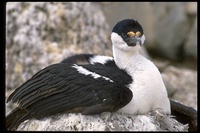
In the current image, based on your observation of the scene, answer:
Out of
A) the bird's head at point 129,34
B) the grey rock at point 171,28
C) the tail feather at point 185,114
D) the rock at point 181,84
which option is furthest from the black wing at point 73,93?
the grey rock at point 171,28

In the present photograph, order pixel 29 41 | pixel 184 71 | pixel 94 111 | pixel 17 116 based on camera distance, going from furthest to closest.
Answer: pixel 184 71, pixel 29 41, pixel 17 116, pixel 94 111

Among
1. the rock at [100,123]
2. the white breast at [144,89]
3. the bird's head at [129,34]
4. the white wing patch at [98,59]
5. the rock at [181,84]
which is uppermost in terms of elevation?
the bird's head at [129,34]

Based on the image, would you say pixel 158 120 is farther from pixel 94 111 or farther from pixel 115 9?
pixel 115 9

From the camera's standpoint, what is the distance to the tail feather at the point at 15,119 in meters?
4.20

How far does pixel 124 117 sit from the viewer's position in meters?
4.02

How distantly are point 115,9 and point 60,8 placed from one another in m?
2.45

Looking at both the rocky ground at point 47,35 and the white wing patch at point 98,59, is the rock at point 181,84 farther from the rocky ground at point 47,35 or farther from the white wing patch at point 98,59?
the white wing patch at point 98,59

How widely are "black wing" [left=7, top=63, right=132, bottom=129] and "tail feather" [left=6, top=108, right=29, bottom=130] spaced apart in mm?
113

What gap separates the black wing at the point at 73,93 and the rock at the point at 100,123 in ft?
0.17

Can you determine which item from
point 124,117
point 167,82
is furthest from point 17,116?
point 167,82

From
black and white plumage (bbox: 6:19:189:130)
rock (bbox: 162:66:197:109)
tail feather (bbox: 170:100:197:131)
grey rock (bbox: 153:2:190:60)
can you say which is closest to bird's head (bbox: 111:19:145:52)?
black and white plumage (bbox: 6:19:189:130)

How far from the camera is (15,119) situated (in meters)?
4.27

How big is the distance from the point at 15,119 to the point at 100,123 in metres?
0.67

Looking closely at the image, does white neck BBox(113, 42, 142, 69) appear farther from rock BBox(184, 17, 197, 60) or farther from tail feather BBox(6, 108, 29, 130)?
rock BBox(184, 17, 197, 60)
